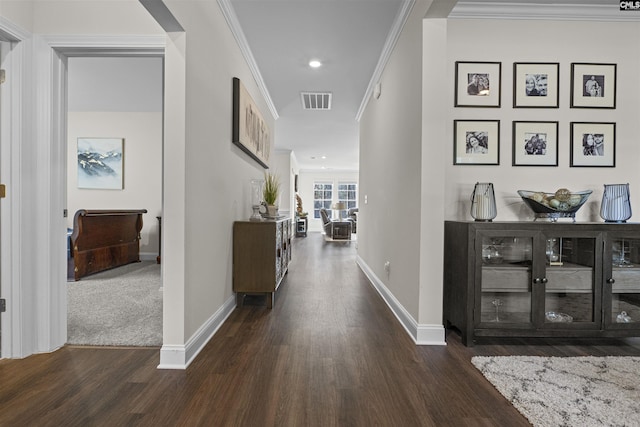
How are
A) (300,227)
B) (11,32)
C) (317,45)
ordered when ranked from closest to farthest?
(11,32), (317,45), (300,227)

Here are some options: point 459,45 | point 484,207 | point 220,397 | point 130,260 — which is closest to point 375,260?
point 484,207

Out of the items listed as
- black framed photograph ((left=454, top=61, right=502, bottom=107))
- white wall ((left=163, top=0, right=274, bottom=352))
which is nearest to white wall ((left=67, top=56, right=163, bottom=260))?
white wall ((left=163, top=0, right=274, bottom=352))

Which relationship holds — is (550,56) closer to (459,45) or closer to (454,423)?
(459,45)

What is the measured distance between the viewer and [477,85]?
8.49 ft

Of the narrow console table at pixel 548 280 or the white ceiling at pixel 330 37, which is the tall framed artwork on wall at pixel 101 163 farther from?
the narrow console table at pixel 548 280

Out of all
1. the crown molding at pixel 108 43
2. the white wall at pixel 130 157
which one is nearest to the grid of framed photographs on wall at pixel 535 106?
the crown molding at pixel 108 43

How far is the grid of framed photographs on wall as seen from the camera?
8.46ft

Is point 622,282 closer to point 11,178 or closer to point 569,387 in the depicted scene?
point 569,387

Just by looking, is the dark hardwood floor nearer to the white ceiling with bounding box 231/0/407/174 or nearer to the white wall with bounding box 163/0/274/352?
the white wall with bounding box 163/0/274/352

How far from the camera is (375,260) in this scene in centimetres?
401

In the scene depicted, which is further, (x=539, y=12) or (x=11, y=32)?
(x=539, y=12)

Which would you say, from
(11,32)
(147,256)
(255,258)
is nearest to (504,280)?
(255,258)

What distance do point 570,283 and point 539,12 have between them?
208cm

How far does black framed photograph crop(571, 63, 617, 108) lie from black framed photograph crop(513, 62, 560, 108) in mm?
153
